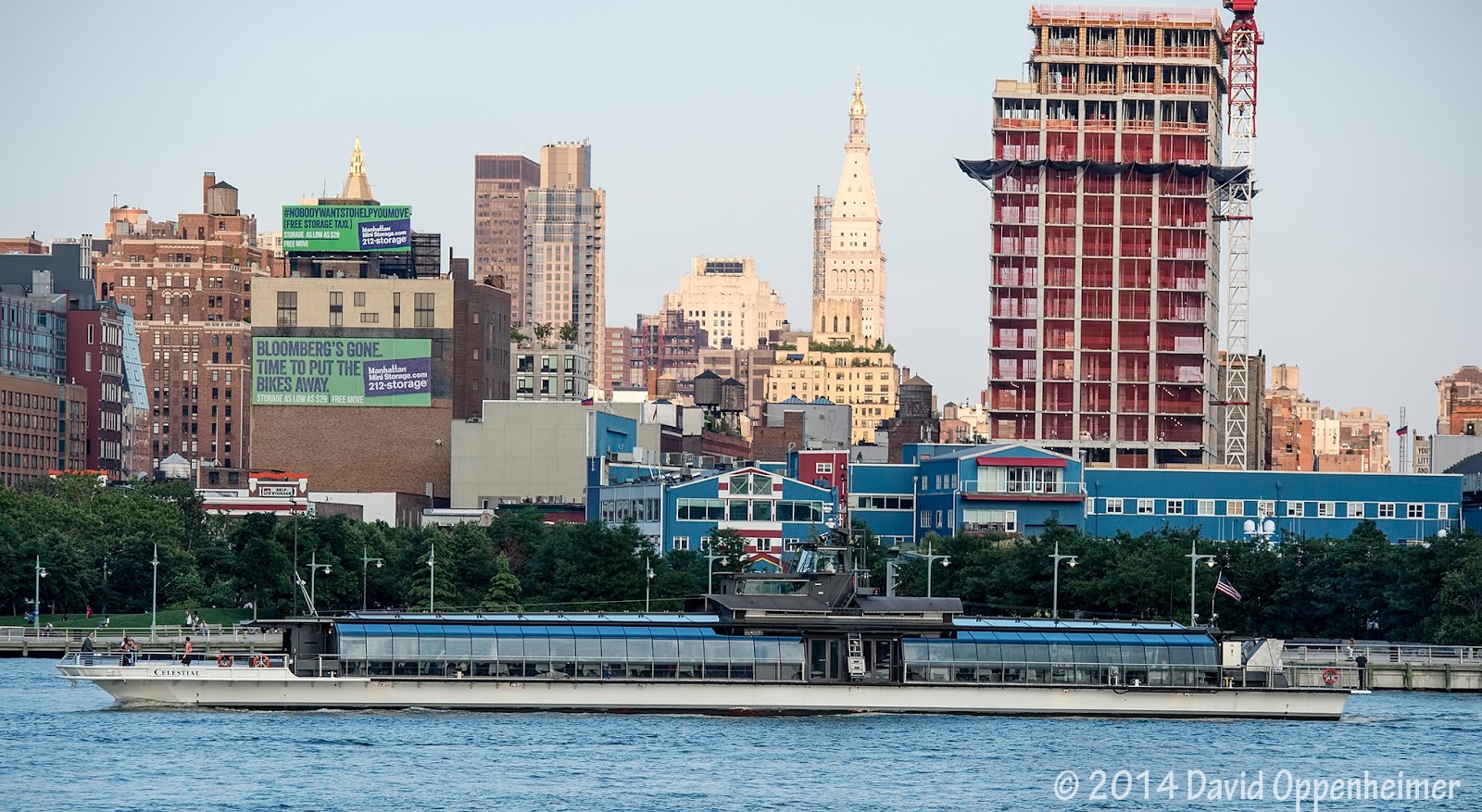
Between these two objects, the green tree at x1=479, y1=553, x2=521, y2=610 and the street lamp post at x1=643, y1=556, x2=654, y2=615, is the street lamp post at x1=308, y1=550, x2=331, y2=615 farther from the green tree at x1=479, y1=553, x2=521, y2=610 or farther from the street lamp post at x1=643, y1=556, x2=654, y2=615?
the street lamp post at x1=643, y1=556, x2=654, y2=615

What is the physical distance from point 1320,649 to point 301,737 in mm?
76400

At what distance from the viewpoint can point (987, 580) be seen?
179 metres

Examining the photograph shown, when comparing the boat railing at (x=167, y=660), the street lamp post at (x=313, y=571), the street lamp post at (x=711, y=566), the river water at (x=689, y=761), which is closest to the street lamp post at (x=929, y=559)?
the street lamp post at (x=711, y=566)

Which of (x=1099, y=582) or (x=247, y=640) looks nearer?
(x=247, y=640)

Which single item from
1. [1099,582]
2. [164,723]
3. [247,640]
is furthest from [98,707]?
[1099,582]

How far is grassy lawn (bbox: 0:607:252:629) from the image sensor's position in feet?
605

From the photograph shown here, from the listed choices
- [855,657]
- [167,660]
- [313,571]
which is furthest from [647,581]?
[167,660]

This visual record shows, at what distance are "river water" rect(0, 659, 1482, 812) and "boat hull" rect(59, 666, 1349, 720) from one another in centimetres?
81

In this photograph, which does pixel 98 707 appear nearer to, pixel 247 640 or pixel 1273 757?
pixel 247 640

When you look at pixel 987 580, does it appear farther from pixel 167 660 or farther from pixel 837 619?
pixel 167 660

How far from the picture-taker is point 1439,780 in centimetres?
10012

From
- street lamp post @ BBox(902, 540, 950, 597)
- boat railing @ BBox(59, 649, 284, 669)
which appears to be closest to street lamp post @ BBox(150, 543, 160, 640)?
street lamp post @ BBox(902, 540, 950, 597)

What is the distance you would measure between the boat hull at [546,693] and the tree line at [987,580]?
30.1m

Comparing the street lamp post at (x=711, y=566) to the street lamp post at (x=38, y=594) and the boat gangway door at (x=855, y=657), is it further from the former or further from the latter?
the boat gangway door at (x=855, y=657)
